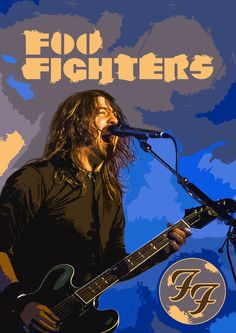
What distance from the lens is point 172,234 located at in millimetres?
3059

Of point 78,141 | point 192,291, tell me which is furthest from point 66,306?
point 78,141

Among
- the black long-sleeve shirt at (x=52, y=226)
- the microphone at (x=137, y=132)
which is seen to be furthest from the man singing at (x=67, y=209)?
the microphone at (x=137, y=132)

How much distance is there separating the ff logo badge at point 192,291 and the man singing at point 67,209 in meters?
0.16

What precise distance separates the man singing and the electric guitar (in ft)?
0.12

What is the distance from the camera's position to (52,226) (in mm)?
3061

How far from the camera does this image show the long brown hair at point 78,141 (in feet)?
10.4

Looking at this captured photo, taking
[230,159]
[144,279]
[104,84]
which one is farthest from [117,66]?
[144,279]

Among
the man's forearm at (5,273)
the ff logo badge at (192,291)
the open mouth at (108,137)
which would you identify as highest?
the open mouth at (108,137)

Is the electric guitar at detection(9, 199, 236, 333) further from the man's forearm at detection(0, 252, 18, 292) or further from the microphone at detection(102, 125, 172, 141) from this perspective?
the microphone at detection(102, 125, 172, 141)

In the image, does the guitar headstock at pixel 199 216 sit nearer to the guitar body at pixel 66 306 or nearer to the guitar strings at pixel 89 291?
the guitar strings at pixel 89 291

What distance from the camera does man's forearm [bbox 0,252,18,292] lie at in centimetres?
289

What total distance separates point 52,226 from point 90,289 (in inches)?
13.2

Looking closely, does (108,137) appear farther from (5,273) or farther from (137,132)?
(5,273)

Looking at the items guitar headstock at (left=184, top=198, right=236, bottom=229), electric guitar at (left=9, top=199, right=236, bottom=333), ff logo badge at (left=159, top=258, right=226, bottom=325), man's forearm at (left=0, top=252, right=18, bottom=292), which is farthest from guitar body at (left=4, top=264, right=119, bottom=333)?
guitar headstock at (left=184, top=198, right=236, bottom=229)
